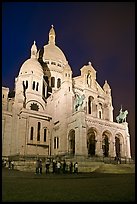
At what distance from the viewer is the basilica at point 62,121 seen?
43250 mm

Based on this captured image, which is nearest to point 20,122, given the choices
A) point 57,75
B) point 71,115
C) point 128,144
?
point 71,115

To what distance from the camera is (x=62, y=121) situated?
46.2 metres

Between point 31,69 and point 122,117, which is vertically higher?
point 31,69

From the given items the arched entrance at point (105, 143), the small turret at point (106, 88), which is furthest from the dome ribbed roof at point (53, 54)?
the arched entrance at point (105, 143)

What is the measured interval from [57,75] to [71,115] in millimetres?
24344

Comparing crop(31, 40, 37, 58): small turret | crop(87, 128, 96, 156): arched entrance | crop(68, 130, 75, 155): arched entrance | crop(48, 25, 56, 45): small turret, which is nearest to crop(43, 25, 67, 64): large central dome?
crop(48, 25, 56, 45): small turret

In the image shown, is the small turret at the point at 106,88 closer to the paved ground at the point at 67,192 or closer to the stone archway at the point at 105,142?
the stone archway at the point at 105,142

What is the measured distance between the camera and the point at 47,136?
4878 cm

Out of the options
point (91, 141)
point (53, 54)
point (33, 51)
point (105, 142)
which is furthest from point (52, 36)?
point (105, 142)

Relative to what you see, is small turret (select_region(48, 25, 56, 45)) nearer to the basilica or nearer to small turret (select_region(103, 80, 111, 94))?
the basilica

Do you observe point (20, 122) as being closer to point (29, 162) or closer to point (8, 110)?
point (8, 110)

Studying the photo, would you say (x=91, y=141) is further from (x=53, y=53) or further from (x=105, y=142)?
(x=53, y=53)

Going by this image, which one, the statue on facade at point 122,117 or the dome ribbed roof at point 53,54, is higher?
the dome ribbed roof at point 53,54

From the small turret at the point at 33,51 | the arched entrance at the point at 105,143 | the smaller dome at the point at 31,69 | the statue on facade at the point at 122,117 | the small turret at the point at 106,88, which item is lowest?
the arched entrance at the point at 105,143
